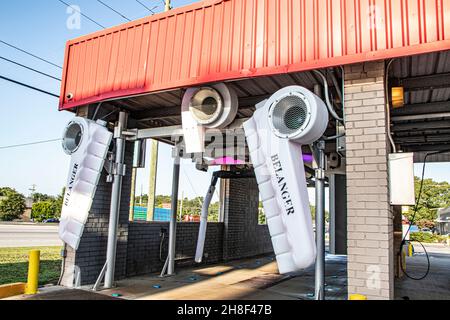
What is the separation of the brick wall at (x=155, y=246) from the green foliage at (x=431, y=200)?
37.7m

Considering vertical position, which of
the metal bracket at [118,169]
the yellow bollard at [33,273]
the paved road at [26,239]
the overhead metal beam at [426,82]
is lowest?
the paved road at [26,239]

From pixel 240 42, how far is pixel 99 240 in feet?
15.2

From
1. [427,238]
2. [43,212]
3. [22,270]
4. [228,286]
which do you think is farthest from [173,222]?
[43,212]

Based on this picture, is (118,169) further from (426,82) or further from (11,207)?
(11,207)

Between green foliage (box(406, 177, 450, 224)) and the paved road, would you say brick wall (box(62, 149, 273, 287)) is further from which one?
green foliage (box(406, 177, 450, 224))

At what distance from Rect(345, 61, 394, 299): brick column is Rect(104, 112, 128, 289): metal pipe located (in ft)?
13.8

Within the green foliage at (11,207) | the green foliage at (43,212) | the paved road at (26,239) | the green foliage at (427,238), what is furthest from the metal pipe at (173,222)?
the green foliage at (43,212)

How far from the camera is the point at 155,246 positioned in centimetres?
841

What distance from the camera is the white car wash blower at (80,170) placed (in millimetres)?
5859

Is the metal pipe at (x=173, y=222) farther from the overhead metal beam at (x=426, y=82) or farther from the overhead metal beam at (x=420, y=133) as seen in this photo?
the overhead metal beam at (x=420, y=133)

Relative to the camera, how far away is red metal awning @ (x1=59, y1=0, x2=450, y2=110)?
4.13 m

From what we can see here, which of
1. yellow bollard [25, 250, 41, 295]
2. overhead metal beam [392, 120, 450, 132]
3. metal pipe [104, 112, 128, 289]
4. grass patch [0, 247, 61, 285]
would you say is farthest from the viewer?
grass patch [0, 247, 61, 285]

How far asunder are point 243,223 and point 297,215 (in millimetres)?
8319

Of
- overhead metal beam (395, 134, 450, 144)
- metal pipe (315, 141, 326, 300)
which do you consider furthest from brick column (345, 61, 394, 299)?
overhead metal beam (395, 134, 450, 144)
